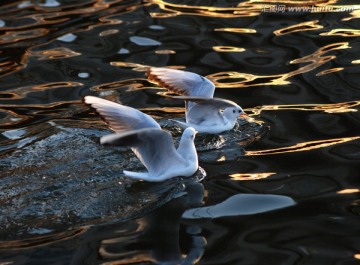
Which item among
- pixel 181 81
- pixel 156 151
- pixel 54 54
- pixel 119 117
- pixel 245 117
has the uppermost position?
pixel 119 117

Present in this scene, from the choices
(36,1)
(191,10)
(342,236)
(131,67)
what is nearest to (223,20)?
(191,10)

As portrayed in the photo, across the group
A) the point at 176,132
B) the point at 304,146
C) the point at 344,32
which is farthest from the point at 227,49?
the point at 304,146

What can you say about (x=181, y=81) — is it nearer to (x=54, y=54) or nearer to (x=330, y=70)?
(x=330, y=70)

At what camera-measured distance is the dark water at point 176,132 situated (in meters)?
6.02

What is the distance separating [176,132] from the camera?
8.38 m

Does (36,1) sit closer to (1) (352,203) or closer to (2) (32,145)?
(2) (32,145)

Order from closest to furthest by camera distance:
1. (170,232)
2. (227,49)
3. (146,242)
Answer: (146,242), (170,232), (227,49)

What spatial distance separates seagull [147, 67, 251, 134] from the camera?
327 inches

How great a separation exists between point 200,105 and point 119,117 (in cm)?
149

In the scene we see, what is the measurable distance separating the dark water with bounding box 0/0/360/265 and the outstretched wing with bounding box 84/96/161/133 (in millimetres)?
469

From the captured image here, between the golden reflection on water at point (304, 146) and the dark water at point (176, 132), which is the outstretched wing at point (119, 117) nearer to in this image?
the dark water at point (176, 132)

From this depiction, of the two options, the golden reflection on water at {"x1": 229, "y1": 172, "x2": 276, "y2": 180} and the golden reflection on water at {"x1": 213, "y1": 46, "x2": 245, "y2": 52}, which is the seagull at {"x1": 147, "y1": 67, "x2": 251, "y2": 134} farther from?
the golden reflection on water at {"x1": 213, "y1": 46, "x2": 245, "y2": 52}

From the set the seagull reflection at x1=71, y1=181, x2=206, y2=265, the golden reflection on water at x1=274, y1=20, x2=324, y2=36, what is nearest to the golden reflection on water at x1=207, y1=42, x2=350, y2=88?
the golden reflection on water at x1=274, y1=20, x2=324, y2=36

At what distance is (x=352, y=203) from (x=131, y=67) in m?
4.29
